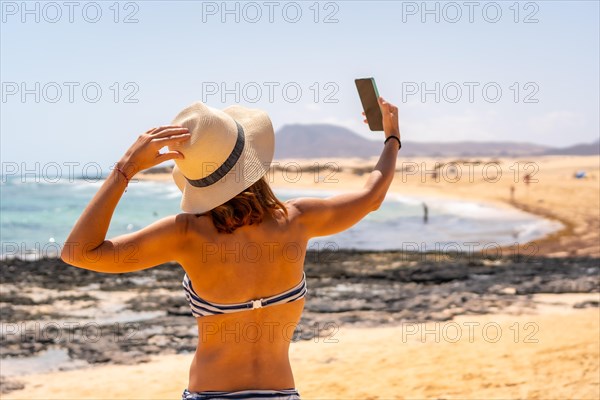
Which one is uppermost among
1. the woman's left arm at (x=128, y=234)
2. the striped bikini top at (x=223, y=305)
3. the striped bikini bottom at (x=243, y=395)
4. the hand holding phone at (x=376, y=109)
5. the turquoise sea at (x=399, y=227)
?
the hand holding phone at (x=376, y=109)

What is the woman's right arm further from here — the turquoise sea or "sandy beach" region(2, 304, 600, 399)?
the turquoise sea

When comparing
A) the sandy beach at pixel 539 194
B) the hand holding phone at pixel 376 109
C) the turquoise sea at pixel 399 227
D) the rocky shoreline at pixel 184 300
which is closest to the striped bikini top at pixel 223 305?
the hand holding phone at pixel 376 109

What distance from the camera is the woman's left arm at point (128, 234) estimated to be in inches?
77.9

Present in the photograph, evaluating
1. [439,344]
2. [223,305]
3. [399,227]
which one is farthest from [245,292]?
[399,227]

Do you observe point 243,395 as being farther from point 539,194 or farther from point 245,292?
point 539,194

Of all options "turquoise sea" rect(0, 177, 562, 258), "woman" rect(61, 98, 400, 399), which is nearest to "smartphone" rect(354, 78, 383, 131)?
"woman" rect(61, 98, 400, 399)

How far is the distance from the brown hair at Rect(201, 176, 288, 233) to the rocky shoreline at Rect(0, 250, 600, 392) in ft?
23.8

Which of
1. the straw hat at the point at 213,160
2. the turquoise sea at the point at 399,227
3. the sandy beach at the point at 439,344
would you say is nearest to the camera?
the straw hat at the point at 213,160

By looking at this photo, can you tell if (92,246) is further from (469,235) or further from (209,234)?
(469,235)

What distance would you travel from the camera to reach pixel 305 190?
62.3 m

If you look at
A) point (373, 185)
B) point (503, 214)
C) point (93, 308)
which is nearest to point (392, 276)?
point (93, 308)

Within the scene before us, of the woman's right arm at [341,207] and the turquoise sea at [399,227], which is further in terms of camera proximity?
the turquoise sea at [399,227]

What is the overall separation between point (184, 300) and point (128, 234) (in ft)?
38.6

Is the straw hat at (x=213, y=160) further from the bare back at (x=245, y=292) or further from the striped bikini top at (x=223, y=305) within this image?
the striped bikini top at (x=223, y=305)
